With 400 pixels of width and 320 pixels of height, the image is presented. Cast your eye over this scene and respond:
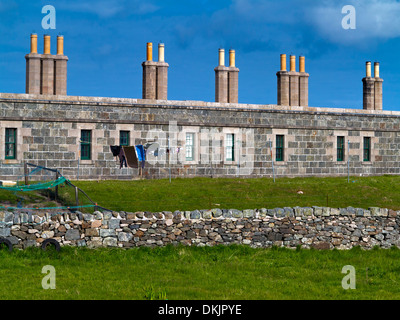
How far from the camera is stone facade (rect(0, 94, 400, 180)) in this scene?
29.3 m

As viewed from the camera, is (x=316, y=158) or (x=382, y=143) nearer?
(x=316, y=158)

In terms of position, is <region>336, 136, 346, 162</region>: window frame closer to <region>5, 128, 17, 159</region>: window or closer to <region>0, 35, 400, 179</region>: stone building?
<region>0, 35, 400, 179</region>: stone building

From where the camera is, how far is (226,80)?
3856 centimetres

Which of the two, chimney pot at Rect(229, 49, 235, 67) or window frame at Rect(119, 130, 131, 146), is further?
chimney pot at Rect(229, 49, 235, 67)

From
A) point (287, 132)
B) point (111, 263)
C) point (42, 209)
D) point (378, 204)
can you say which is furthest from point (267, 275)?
point (287, 132)

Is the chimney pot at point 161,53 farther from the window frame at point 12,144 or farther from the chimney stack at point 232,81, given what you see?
the window frame at point 12,144

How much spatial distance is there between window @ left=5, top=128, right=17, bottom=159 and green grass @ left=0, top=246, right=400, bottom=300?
45.4ft

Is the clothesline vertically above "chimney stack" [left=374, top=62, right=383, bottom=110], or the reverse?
"chimney stack" [left=374, top=62, right=383, bottom=110]

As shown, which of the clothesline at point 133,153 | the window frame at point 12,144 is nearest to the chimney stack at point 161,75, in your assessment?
the clothesline at point 133,153

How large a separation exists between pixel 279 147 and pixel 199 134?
5.50m

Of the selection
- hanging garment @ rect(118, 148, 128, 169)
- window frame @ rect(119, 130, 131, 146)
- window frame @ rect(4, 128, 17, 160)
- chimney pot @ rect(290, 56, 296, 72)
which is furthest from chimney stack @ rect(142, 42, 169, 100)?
chimney pot @ rect(290, 56, 296, 72)

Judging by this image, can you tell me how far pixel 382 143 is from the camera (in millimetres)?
38938
